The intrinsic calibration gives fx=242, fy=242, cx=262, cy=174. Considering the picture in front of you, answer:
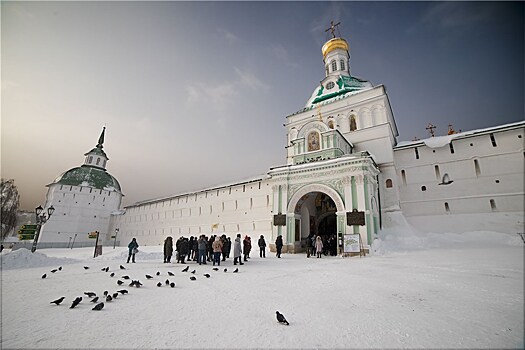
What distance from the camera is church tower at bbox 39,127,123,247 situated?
38188mm

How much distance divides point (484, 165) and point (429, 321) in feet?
59.5

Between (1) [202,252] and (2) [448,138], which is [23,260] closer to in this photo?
(1) [202,252]

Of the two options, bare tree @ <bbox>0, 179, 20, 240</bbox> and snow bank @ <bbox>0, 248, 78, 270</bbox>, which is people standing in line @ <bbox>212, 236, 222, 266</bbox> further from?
bare tree @ <bbox>0, 179, 20, 240</bbox>

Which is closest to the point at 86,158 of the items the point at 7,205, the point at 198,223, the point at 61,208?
the point at 61,208

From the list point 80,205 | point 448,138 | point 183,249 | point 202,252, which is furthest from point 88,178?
point 448,138

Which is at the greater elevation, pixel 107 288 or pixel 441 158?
pixel 441 158

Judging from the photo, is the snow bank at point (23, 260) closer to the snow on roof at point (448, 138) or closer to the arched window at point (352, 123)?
the arched window at point (352, 123)

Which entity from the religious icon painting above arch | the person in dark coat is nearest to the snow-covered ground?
the person in dark coat

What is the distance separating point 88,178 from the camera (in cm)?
4262

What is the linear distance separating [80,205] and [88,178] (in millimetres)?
5058

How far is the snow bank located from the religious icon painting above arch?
1679 centimetres

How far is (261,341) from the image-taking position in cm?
309

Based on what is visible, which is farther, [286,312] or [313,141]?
[313,141]

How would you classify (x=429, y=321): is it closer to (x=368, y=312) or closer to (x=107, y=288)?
(x=368, y=312)
